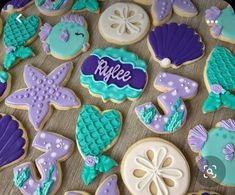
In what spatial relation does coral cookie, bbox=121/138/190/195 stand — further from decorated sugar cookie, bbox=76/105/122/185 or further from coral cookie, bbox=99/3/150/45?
coral cookie, bbox=99/3/150/45

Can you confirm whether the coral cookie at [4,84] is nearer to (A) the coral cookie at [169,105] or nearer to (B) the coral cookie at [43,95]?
(B) the coral cookie at [43,95]

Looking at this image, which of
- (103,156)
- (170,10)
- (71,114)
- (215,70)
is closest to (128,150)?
(103,156)

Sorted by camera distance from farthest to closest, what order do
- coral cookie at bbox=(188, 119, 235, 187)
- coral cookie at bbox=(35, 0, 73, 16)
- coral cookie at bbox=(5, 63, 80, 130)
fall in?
coral cookie at bbox=(35, 0, 73, 16), coral cookie at bbox=(5, 63, 80, 130), coral cookie at bbox=(188, 119, 235, 187)

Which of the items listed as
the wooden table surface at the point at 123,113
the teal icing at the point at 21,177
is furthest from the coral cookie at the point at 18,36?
the teal icing at the point at 21,177

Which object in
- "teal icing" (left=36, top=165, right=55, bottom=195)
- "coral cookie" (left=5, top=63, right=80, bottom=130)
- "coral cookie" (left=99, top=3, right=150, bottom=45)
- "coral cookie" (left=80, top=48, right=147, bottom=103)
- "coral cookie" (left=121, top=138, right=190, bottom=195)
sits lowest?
"teal icing" (left=36, top=165, right=55, bottom=195)

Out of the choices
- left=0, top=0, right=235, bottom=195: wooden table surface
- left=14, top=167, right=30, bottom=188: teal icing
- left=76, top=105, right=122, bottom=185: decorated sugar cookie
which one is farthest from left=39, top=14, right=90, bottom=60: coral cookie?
left=14, top=167, right=30, bottom=188: teal icing

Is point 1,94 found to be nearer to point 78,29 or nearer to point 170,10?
point 78,29
